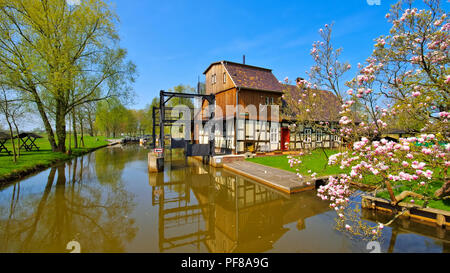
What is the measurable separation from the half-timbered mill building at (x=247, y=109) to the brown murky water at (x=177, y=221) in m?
6.69

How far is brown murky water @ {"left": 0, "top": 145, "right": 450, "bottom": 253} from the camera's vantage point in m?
4.03

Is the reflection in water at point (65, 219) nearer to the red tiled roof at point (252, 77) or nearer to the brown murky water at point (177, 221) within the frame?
the brown murky water at point (177, 221)

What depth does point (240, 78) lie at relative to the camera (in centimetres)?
1521

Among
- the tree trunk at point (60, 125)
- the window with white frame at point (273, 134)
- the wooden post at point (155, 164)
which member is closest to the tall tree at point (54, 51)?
the tree trunk at point (60, 125)

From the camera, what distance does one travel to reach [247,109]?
14695 mm

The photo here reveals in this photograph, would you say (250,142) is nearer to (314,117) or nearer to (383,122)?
(314,117)

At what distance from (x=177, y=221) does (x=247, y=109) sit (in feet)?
35.9

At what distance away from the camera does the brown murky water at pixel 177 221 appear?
4031 mm

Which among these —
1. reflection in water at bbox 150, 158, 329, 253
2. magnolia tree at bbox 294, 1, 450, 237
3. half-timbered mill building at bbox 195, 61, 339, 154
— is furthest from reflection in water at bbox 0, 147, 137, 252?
half-timbered mill building at bbox 195, 61, 339, 154

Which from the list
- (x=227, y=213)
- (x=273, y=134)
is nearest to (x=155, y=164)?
(x=227, y=213)

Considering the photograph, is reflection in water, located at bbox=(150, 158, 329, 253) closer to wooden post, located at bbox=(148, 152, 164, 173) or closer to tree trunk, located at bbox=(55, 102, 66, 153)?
wooden post, located at bbox=(148, 152, 164, 173)

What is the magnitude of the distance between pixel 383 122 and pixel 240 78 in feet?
41.2

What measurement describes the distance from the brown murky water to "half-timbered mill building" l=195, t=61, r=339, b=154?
6.69 meters
